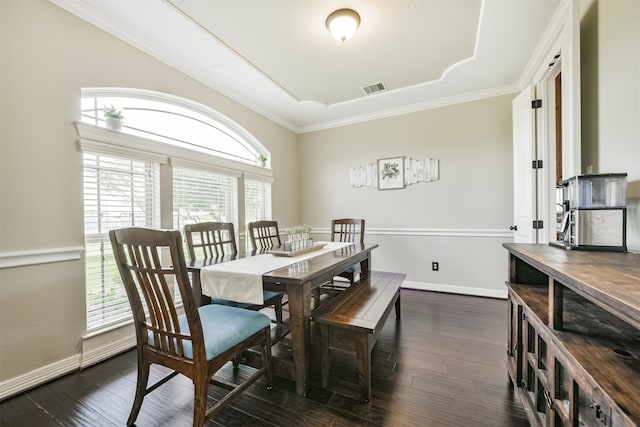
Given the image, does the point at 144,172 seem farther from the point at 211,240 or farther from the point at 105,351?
the point at 105,351

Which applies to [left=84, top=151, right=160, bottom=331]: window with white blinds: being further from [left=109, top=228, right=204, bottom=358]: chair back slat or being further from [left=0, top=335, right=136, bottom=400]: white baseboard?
[left=109, top=228, right=204, bottom=358]: chair back slat

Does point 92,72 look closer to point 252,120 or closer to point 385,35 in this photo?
point 252,120

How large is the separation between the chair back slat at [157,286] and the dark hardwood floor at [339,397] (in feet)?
1.74

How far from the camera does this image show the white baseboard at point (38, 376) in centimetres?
161

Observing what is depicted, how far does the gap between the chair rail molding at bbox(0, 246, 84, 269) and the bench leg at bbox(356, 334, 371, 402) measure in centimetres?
220

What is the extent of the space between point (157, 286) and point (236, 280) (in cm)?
46

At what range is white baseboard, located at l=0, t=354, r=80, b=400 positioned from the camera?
1.61 m

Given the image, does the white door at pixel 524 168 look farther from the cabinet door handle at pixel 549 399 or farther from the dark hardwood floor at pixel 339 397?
the cabinet door handle at pixel 549 399

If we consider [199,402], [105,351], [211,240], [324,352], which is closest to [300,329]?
[324,352]

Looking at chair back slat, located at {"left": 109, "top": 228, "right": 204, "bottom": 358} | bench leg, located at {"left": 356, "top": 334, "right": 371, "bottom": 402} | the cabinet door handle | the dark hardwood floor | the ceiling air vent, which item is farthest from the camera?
the ceiling air vent

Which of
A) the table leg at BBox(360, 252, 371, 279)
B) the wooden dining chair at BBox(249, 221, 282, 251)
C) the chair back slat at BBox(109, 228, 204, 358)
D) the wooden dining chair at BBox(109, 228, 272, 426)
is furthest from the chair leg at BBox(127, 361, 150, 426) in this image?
the table leg at BBox(360, 252, 371, 279)

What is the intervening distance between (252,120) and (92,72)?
187cm

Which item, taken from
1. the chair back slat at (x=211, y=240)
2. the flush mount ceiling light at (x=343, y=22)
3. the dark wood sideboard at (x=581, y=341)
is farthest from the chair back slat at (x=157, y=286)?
the flush mount ceiling light at (x=343, y=22)

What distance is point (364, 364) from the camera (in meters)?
1.53
